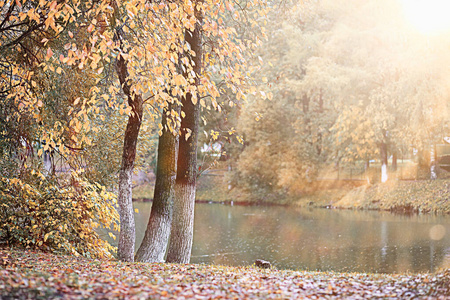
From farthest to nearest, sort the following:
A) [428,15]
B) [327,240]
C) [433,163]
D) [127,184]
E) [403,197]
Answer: [433,163] < [403,197] < [428,15] < [327,240] < [127,184]

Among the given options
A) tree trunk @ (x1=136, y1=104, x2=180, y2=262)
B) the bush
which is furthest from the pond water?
the bush

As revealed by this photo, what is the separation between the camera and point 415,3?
971 inches

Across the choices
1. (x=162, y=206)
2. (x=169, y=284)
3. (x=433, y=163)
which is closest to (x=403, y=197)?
(x=433, y=163)

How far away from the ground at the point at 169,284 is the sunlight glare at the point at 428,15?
1760 cm

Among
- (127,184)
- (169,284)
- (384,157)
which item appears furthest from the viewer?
(384,157)

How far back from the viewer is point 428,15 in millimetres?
22234

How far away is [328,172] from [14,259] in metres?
31.0

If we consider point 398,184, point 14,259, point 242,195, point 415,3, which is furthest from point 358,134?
point 14,259

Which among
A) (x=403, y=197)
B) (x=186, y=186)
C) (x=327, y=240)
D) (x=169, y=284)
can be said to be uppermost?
(x=186, y=186)

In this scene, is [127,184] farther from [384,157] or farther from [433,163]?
[433,163]

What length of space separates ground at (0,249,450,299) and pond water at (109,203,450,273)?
493 centimetres

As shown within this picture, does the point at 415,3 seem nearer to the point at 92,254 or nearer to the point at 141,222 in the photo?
the point at 141,222

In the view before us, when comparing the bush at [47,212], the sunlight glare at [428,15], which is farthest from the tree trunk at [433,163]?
the bush at [47,212]

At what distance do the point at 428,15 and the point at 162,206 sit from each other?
18.1 meters
